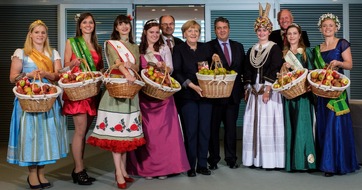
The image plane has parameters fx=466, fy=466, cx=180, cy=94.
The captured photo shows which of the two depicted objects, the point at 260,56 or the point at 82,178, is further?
the point at 260,56

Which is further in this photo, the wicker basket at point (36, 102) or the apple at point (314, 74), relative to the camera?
the apple at point (314, 74)

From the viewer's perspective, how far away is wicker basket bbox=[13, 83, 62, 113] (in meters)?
3.44

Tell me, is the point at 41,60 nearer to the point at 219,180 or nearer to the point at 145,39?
the point at 145,39

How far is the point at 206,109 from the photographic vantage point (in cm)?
434

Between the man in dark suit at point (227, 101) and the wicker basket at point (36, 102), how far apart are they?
168 centimetres

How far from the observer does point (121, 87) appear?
3.52 meters

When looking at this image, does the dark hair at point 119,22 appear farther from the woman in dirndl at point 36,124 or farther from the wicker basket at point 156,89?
the woman in dirndl at point 36,124

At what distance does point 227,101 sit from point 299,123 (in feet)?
2.36

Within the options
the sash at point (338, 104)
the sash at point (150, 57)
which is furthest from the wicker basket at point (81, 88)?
the sash at point (338, 104)

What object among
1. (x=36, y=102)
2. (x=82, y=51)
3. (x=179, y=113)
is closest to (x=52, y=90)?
(x=36, y=102)

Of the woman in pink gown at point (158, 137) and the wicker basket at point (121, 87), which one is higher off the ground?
the wicker basket at point (121, 87)

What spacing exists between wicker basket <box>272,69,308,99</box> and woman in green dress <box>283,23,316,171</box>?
31cm

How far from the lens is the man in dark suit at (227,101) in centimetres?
456

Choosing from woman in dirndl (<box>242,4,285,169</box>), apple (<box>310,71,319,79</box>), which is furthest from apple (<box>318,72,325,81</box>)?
woman in dirndl (<box>242,4,285,169</box>)
